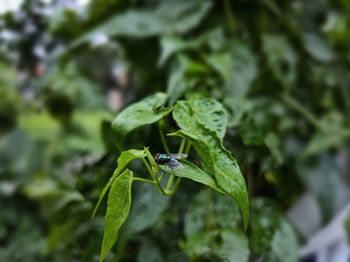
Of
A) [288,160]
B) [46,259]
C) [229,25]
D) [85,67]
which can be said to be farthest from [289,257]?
[85,67]

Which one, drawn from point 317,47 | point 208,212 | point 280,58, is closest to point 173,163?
point 208,212

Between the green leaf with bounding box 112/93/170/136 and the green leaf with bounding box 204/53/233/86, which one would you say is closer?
the green leaf with bounding box 112/93/170/136

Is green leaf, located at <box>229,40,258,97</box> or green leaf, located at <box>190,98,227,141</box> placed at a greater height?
green leaf, located at <box>190,98,227,141</box>

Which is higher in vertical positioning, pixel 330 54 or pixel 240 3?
pixel 240 3

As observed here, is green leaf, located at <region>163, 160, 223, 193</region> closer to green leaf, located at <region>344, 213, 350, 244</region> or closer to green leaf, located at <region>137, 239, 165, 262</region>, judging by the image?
green leaf, located at <region>137, 239, 165, 262</region>

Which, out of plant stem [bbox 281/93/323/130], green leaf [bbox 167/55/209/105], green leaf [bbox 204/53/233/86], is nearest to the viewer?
green leaf [bbox 167/55/209/105]

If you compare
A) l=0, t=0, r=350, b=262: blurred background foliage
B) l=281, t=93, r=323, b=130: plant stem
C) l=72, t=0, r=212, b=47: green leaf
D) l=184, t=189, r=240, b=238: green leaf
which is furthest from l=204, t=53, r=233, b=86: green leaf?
l=184, t=189, r=240, b=238: green leaf

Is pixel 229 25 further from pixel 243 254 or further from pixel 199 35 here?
pixel 243 254
